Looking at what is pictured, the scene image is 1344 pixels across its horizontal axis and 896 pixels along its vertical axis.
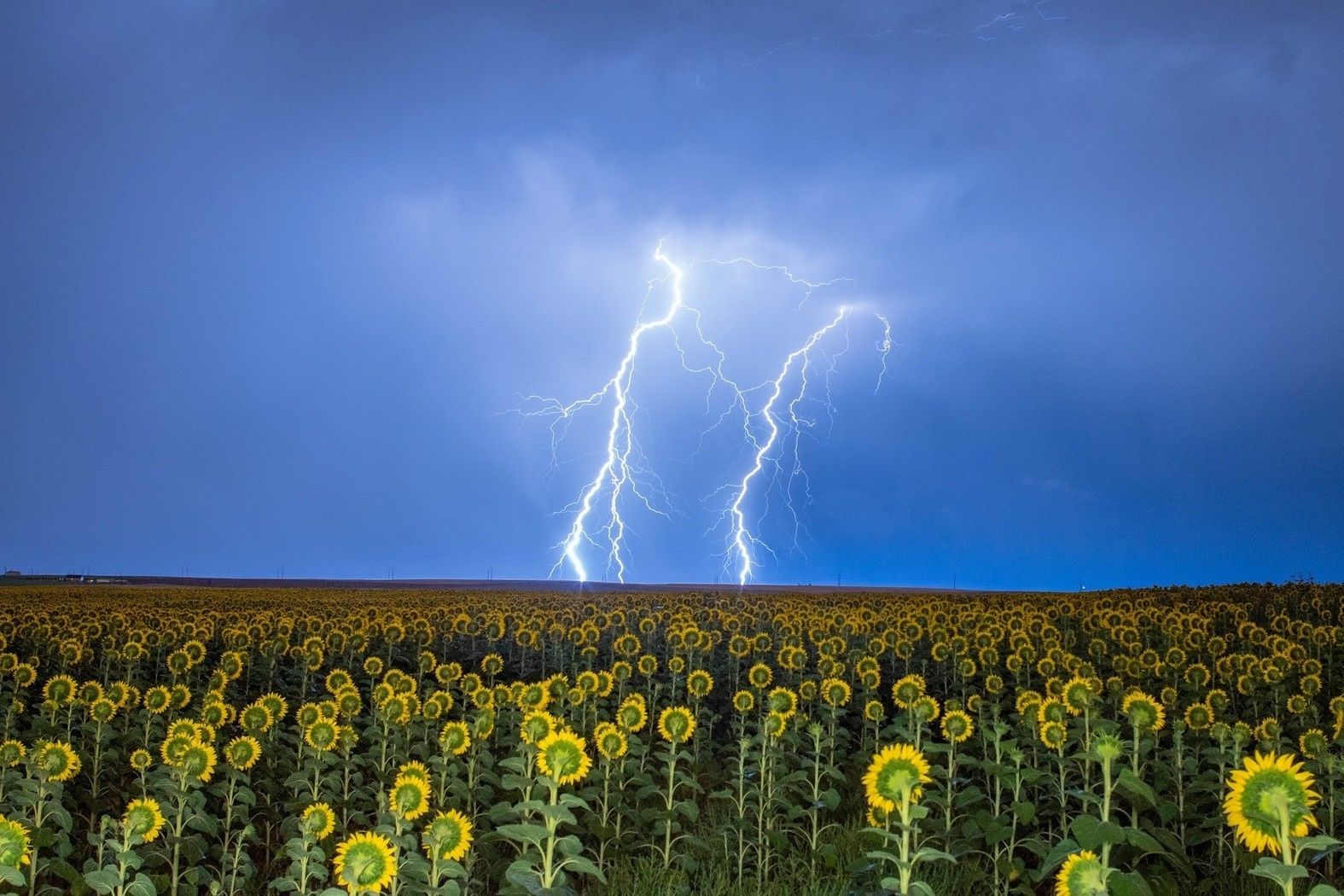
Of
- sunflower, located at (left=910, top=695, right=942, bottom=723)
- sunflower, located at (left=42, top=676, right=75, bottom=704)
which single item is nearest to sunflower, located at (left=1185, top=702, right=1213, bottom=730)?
sunflower, located at (left=910, top=695, right=942, bottom=723)

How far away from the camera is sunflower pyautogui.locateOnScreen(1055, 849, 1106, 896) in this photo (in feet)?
10.5

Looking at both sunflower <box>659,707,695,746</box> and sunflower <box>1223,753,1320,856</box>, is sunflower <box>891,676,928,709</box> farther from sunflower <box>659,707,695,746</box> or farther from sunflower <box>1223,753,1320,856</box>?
sunflower <box>1223,753,1320,856</box>

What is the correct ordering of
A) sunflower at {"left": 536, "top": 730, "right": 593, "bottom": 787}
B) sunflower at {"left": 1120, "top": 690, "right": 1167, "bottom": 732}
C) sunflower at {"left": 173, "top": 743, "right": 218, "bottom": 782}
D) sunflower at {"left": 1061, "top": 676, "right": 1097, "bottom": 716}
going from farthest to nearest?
sunflower at {"left": 1061, "top": 676, "right": 1097, "bottom": 716}, sunflower at {"left": 173, "top": 743, "right": 218, "bottom": 782}, sunflower at {"left": 1120, "top": 690, "right": 1167, "bottom": 732}, sunflower at {"left": 536, "top": 730, "right": 593, "bottom": 787}

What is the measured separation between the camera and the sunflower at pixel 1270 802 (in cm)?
321

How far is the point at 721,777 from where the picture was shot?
9.18m

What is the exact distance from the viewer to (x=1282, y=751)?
6949mm

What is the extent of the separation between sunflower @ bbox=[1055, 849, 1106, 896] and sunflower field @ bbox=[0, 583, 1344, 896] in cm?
1

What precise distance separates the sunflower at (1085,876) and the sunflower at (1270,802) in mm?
593

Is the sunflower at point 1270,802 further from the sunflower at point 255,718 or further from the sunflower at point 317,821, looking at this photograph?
the sunflower at point 255,718

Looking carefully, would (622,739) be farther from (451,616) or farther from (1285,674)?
(451,616)

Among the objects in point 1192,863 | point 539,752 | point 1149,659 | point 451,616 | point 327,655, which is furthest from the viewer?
point 451,616

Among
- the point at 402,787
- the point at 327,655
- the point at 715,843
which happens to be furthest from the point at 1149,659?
the point at 327,655

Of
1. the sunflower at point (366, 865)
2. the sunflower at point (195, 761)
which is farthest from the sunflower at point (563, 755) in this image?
the sunflower at point (195, 761)

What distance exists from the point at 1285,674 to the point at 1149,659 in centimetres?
121
